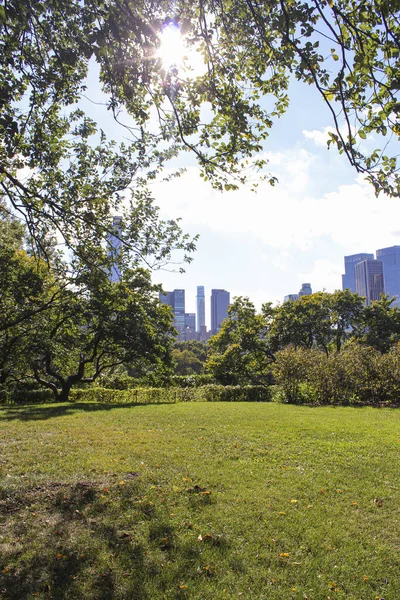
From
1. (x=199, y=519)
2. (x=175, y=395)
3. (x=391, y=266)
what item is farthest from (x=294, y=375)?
(x=391, y=266)

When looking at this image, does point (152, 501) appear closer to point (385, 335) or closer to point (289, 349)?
point (289, 349)

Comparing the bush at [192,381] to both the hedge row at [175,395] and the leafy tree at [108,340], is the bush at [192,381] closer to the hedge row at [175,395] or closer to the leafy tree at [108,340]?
the hedge row at [175,395]

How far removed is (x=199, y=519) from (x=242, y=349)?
2136 cm

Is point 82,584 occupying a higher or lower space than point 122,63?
lower

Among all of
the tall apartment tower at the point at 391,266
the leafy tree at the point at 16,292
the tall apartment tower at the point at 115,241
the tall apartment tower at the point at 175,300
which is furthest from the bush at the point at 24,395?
the tall apartment tower at the point at 391,266

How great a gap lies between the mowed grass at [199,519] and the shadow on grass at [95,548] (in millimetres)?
11

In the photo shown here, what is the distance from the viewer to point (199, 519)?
3.91m

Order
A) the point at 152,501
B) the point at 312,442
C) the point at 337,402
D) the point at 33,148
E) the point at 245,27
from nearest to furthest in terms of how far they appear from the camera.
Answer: the point at 152,501 < the point at 245,27 < the point at 33,148 < the point at 312,442 < the point at 337,402

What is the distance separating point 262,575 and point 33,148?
7.04 meters

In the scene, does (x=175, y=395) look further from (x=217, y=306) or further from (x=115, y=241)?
(x=217, y=306)

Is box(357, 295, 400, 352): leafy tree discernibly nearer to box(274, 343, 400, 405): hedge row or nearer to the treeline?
the treeline

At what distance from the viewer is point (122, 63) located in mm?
5270

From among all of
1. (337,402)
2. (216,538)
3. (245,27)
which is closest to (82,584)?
(216,538)

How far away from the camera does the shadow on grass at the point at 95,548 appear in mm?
2826
